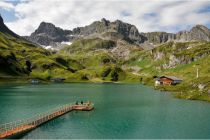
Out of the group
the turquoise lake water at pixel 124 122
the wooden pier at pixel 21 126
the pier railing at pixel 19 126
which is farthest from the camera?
the turquoise lake water at pixel 124 122

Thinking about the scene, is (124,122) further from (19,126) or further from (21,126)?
(19,126)

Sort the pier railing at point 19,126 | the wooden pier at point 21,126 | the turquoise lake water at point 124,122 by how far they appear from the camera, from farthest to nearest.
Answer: the turquoise lake water at point 124,122 < the pier railing at point 19,126 < the wooden pier at point 21,126

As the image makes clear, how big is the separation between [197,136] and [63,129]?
113 feet

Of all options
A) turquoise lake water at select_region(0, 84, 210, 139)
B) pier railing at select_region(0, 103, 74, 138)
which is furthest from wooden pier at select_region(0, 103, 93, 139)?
turquoise lake water at select_region(0, 84, 210, 139)

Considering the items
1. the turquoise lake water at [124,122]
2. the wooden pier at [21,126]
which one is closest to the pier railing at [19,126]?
the wooden pier at [21,126]

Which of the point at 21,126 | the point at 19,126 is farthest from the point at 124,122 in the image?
the point at 19,126

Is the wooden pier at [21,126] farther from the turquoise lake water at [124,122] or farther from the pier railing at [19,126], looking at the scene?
the turquoise lake water at [124,122]

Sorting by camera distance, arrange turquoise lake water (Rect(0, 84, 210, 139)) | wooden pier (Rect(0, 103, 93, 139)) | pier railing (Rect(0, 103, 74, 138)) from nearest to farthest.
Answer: wooden pier (Rect(0, 103, 93, 139)), pier railing (Rect(0, 103, 74, 138)), turquoise lake water (Rect(0, 84, 210, 139))

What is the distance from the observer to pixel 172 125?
89750 mm

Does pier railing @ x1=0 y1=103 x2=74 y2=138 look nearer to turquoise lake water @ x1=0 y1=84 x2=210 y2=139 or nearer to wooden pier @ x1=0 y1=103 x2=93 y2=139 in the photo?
wooden pier @ x1=0 y1=103 x2=93 y2=139

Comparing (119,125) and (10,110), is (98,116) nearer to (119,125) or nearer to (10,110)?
(119,125)

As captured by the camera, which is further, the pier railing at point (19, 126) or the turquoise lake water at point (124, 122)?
the turquoise lake water at point (124, 122)

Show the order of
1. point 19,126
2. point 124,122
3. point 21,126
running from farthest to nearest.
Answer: point 124,122 < point 19,126 < point 21,126

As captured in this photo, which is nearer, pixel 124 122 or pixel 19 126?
pixel 19 126
